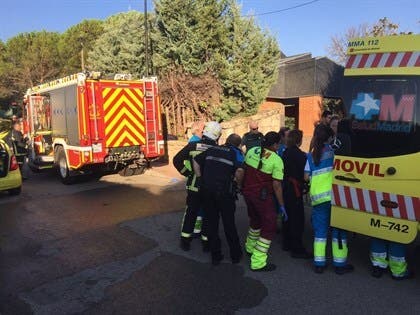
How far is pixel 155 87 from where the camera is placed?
11.5 m

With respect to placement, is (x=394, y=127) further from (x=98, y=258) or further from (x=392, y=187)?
(x=98, y=258)

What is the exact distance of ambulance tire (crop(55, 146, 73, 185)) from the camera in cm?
1118

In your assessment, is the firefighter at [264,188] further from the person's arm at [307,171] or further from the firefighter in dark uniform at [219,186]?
the person's arm at [307,171]

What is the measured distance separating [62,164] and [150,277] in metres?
7.44

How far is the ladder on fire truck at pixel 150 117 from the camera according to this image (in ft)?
37.5

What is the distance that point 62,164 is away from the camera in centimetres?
1154

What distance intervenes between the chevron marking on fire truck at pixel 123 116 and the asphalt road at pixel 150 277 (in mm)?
3420

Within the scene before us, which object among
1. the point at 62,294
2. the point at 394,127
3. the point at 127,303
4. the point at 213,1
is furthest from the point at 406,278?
the point at 213,1

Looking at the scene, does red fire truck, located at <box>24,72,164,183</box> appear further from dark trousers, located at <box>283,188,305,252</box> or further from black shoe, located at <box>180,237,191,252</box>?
dark trousers, located at <box>283,188,305,252</box>

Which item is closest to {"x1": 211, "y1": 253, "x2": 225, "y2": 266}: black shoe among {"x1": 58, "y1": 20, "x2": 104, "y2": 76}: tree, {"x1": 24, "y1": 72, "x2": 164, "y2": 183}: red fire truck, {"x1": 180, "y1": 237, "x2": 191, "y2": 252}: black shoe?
{"x1": 180, "y1": 237, "x2": 191, "y2": 252}: black shoe

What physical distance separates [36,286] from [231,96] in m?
12.9

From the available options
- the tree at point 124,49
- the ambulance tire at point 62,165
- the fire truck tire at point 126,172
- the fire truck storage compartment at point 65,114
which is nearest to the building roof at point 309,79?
the tree at point 124,49

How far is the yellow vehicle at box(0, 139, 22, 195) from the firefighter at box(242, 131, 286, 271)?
6.59 metres

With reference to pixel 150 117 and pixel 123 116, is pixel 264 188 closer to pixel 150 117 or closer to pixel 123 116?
pixel 123 116
